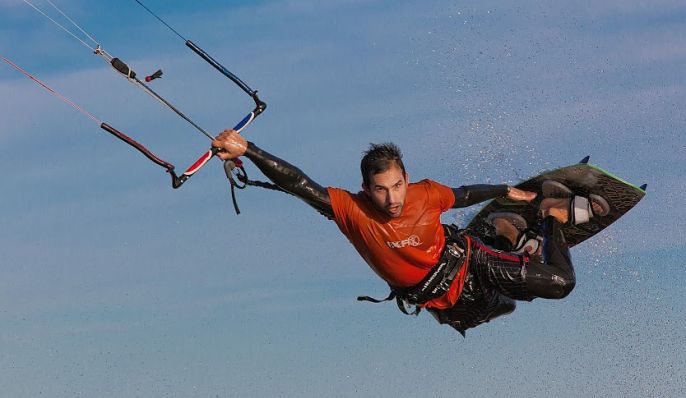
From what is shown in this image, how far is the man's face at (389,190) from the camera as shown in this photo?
31.3ft

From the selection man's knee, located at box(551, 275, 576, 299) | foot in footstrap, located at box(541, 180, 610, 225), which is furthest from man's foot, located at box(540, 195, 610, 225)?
man's knee, located at box(551, 275, 576, 299)

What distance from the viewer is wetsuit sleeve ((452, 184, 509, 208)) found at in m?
10.5

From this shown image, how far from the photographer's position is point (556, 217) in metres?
11.7

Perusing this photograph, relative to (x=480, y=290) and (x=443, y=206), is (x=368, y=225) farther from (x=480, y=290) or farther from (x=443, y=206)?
(x=480, y=290)

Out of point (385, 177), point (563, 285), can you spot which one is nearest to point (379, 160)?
point (385, 177)

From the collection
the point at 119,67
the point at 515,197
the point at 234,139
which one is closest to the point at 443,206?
the point at 515,197

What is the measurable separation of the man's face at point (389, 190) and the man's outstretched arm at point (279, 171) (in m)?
0.43

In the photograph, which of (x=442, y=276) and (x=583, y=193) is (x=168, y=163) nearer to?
(x=442, y=276)

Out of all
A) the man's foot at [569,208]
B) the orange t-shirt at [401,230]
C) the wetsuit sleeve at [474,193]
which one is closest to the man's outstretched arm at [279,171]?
the orange t-shirt at [401,230]

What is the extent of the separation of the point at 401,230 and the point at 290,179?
123 centimetres

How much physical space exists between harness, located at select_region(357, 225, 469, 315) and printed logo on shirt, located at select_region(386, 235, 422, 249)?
1.54 feet

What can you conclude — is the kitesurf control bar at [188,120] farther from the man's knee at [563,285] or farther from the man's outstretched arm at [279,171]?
the man's knee at [563,285]

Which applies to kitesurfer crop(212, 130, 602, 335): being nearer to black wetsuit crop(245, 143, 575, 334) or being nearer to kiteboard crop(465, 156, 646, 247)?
black wetsuit crop(245, 143, 575, 334)

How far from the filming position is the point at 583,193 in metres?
12.2
